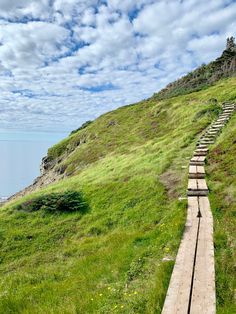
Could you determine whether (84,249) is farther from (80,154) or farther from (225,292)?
(80,154)

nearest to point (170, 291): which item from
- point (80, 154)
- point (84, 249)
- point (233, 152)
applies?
point (84, 249)

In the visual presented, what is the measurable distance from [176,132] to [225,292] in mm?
27222

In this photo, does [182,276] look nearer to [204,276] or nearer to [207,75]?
[204,276]

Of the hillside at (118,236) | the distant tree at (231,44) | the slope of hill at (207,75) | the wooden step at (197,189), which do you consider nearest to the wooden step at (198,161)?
the hillside at (118,236)

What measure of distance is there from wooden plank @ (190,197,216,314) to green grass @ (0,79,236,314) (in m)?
0.77

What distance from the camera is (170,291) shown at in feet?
23.5

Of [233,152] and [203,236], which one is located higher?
[233,152]

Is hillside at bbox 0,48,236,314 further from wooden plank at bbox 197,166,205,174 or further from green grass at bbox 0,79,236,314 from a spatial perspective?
wooden plank at bbox 197,166,205,174

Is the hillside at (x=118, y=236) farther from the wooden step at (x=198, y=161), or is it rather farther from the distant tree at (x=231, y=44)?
the distant tree at (x=231, y=44)

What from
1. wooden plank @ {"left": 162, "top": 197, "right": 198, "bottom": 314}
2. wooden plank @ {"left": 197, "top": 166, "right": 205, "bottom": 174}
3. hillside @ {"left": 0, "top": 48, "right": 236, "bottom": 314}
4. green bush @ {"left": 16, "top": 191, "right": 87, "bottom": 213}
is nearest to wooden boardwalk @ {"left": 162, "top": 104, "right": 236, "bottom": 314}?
wooden plank @ {"left": 162, "top": 197, "right": 198, "bottom": 314}

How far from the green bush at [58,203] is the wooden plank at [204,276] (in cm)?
1182

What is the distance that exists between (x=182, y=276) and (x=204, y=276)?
1.66 feet

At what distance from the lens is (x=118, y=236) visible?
49.3 ft

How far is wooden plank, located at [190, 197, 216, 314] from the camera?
651cm
